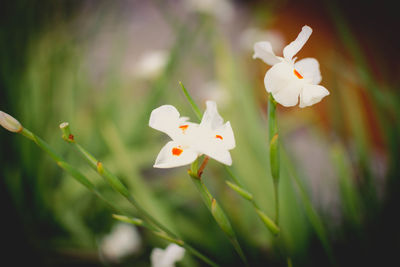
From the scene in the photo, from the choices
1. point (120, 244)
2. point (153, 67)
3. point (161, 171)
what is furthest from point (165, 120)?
point (161, 171)

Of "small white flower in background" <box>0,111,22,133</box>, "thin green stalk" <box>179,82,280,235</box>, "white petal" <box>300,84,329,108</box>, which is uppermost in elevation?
"small white flower in background" <box>0,111,22,133</box>

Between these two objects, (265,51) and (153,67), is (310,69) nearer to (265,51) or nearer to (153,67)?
(265,51)

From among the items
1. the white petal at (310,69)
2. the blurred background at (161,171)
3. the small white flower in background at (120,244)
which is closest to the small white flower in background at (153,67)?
the blurred background at (161,171)

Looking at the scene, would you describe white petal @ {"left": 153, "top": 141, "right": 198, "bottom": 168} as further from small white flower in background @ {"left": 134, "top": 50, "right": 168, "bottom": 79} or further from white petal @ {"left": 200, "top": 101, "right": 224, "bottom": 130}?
small white flower in background @ {"left": 134, "top": 50, "right": 168, "bottom": 79}

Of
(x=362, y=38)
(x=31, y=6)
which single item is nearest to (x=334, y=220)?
(x=31, y=6)

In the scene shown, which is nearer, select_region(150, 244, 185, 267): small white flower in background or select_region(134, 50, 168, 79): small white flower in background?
select_region(150, 244, 185, 267): small white flower in background

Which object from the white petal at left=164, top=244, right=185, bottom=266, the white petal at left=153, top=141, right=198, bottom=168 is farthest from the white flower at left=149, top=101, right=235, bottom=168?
the white petal at left=164, top=244, right=185, bottom=266
